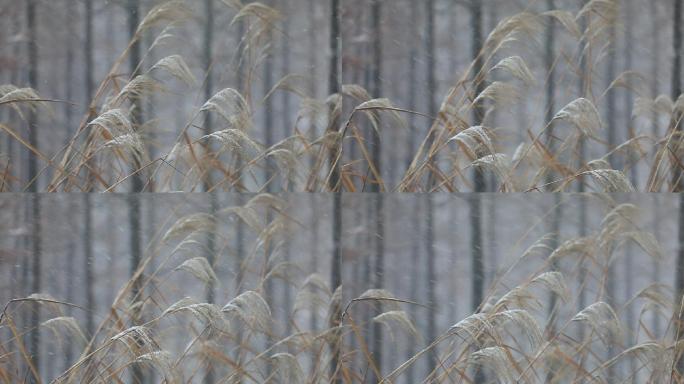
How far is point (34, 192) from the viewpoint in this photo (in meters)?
1.82

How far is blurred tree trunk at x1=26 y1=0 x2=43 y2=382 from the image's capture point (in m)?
1.80

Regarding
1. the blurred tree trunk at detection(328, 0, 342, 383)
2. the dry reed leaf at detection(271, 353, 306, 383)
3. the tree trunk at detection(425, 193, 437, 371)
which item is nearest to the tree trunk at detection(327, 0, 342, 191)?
the blurred tree trunk at detection(328, 0, 342, 383)

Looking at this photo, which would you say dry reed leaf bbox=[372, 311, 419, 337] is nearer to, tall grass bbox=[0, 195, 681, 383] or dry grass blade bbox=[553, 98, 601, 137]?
tall grass bbox=[0, 195, 681, 383]

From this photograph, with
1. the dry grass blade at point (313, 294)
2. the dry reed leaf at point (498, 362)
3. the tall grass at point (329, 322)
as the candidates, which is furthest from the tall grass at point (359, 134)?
the dry reed leaf at point (498, 362)

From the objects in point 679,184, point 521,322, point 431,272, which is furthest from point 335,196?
point 679,184

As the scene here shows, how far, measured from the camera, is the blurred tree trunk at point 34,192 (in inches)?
71.1

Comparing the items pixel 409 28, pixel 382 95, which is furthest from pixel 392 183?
pixel 409 28

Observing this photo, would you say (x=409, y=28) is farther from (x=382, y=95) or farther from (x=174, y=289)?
(x=174, y=289)

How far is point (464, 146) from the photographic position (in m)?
1.83

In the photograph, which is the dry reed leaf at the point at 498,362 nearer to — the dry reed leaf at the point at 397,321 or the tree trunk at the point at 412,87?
the dry reed leaf at the point at 397,321

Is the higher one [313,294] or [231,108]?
[231,108]

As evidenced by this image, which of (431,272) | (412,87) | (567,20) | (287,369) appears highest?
(567,20)

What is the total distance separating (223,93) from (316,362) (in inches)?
26.8

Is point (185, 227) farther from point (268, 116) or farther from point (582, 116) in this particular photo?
point (582, 116)
